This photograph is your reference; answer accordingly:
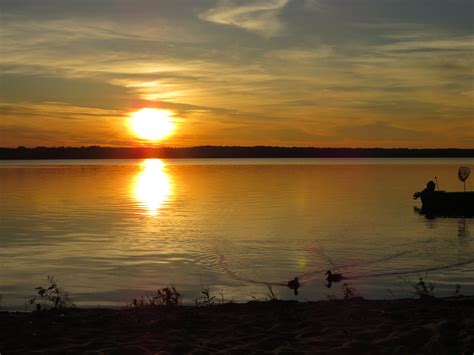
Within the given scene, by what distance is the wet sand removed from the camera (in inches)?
361

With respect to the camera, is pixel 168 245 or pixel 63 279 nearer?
pixel 63 279

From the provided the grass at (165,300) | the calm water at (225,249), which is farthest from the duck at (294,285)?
the grass at (165,300)

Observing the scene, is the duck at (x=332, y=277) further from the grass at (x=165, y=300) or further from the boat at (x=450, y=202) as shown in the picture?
the boat at (x=450, y=202)

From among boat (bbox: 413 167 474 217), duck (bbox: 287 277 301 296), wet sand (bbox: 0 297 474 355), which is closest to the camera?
wet sand (bbox: 0 297 474 355)

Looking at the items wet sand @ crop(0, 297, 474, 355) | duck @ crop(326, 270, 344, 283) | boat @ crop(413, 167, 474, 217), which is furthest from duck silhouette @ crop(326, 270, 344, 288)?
boat @ crop(413, 167, 474, 217)

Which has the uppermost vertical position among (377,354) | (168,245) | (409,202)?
(409,202)

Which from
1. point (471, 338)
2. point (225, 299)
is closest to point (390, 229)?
point (225, 299)

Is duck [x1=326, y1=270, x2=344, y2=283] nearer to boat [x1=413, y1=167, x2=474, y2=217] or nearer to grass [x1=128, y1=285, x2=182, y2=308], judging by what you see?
grass [x1=128, y1=285, x2=182, y2=308]

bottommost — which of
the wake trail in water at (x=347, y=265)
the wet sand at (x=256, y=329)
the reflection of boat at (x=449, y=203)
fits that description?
the wet sand at (x=256, y=329)

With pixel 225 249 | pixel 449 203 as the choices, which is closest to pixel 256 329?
pixel 225 249

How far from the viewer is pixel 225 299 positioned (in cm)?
1644

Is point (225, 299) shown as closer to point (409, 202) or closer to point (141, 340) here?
point (141, 340)

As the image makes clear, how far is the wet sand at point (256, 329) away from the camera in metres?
9.18

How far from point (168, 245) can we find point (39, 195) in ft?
125
